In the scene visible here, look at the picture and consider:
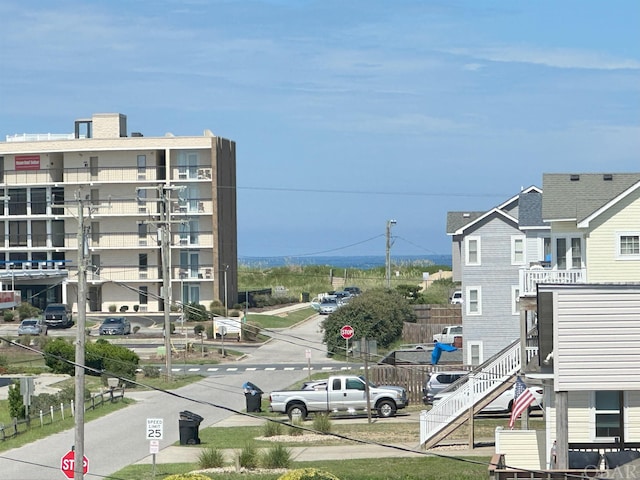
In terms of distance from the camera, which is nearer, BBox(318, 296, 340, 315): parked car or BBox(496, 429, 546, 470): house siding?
BBox(496, 429, 546, 470): house siding

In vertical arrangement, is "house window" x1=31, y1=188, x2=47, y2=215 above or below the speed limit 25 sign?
above

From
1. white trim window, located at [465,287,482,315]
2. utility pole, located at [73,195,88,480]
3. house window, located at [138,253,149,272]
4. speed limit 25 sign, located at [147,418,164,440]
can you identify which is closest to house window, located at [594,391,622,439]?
speed limit 25 sign, located at [147,418,164,440]

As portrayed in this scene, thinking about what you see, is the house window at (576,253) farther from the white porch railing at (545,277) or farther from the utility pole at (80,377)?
the utility pole at (80,377)

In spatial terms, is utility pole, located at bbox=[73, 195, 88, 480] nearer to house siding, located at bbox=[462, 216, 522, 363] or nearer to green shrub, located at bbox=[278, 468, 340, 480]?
green shrub, located at bbox=[278, 468, 340, 480]

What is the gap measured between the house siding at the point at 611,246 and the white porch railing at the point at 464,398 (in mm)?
3921

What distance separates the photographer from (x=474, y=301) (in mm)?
54938

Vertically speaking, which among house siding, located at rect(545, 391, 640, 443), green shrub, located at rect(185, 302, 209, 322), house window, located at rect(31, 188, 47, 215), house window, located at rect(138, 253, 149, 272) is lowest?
green shrub, located at rect(185, 302, 209, 322)

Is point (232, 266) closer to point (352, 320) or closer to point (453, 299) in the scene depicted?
point (453, 299)

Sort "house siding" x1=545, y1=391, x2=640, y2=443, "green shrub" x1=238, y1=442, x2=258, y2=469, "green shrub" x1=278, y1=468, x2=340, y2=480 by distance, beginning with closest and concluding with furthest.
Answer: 1. "green shrub" x1=278, y1=468, x2=340, y2=480
2. "house siding" x1=545, y1=391, x2=640, y2=443
3. "green shrub" x1=238, y1=442, x2=258, y2=469

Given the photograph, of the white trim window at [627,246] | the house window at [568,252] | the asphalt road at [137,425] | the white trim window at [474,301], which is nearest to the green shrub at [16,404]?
the asphalt road at [137,425]

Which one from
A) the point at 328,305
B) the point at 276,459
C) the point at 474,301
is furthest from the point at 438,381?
the point at 328,305

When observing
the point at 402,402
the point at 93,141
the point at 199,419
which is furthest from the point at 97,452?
the point at 93,141

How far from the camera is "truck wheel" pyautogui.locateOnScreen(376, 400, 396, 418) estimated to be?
44.6 metres

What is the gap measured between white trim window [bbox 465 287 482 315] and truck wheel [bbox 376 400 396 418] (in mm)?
11358
